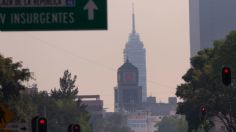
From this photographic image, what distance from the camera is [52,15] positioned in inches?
1502

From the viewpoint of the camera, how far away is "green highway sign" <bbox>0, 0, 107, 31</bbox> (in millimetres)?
38094

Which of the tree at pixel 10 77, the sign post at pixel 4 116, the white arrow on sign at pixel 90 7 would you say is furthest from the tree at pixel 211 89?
the sign post at pixel 4 116

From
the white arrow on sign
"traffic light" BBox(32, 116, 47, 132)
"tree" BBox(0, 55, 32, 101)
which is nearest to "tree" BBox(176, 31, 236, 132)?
"tree" BBox(0, 55, 32, 101)

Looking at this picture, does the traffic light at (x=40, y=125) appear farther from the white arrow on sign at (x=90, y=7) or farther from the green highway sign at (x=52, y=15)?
the white arrow on sign at (x=90, y=7)

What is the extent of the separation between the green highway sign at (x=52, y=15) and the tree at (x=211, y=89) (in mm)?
80720

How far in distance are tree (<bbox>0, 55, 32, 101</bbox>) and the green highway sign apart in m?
56.2

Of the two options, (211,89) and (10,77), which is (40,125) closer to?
(10,77)

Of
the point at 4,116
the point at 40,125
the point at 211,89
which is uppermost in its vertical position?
the point at 211,89

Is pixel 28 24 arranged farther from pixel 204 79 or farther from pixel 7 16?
pixel 204 79

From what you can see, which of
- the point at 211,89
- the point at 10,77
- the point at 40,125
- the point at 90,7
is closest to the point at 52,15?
the point at 90,7

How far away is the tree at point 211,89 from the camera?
118812 millimetres

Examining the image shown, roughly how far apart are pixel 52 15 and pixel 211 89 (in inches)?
3362

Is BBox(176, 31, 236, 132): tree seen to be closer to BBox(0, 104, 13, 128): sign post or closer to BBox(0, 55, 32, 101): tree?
BBox(0, 55, 32, 101): tree

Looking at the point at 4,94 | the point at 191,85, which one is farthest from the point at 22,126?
the point at 191,85
